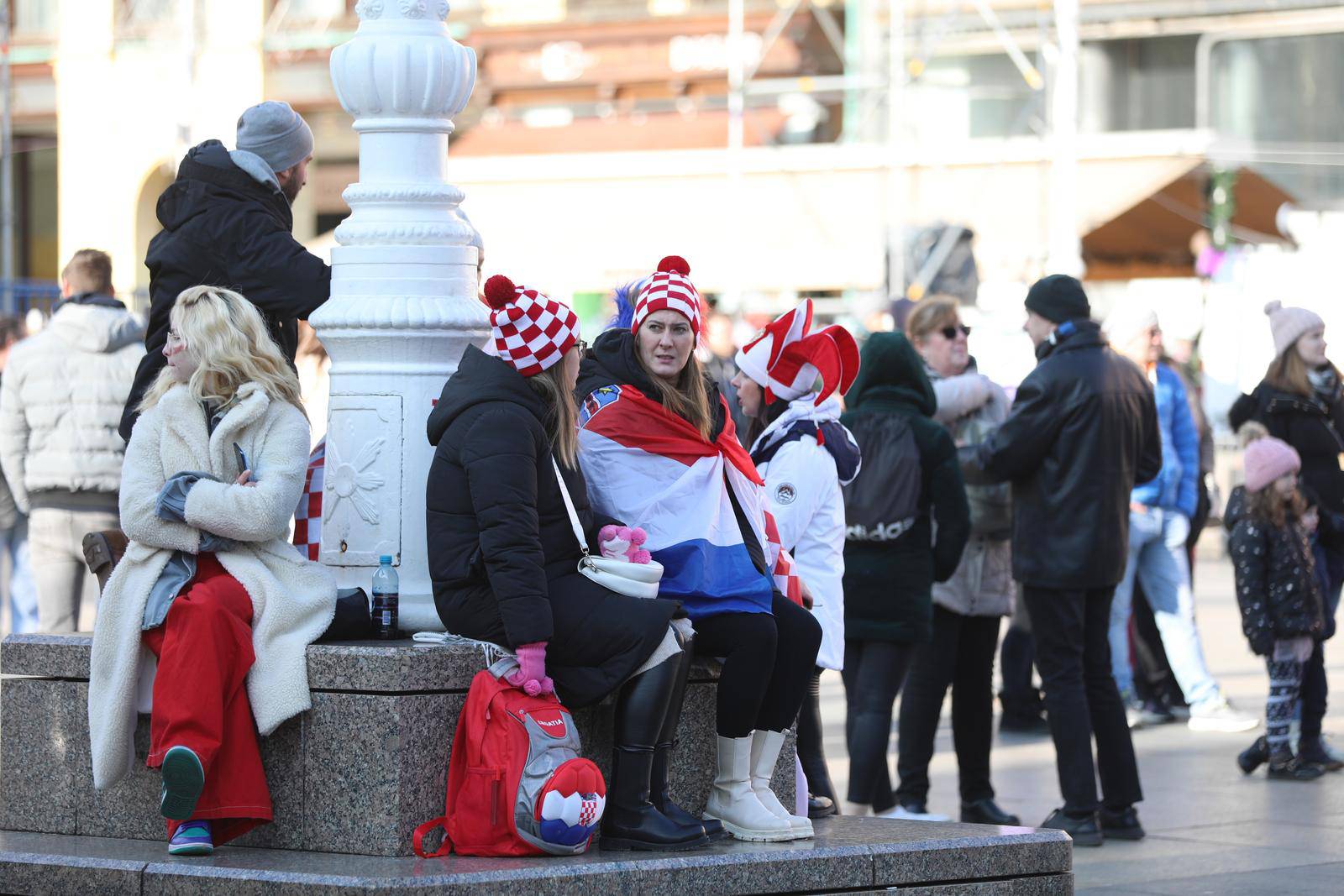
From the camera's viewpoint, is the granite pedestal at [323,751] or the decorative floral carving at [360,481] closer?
the granite pedestal at [323,751]

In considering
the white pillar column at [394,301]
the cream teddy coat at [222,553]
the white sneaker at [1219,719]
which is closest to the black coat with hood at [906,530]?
the white pillar column at [394,301]

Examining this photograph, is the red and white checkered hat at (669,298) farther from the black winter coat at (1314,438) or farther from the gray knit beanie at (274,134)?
the black winter coat at (1314,438)

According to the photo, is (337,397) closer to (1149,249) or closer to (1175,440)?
(1175,440)

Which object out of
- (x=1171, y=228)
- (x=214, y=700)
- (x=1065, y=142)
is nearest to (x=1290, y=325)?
(x=214, y=700)

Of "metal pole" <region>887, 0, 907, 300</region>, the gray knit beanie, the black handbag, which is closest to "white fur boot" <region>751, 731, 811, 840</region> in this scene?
the black handbag

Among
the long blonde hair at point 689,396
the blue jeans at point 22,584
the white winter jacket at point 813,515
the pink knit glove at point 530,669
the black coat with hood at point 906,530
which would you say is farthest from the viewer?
the blue jeans at point 22,584

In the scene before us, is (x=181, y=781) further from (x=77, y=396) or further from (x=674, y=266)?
(x=77, y=396)

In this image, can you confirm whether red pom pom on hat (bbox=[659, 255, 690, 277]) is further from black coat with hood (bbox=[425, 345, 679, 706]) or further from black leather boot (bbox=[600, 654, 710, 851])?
black leather boot (bbox=[600, 654, 710, 851])

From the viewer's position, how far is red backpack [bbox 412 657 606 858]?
212 inches

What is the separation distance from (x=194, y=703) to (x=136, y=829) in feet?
2.13

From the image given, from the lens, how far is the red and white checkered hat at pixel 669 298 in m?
6.07

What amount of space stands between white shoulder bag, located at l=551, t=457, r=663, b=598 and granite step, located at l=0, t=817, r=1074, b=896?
26.9 inches

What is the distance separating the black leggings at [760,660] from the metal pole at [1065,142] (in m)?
15.9

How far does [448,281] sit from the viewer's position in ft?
20.6
